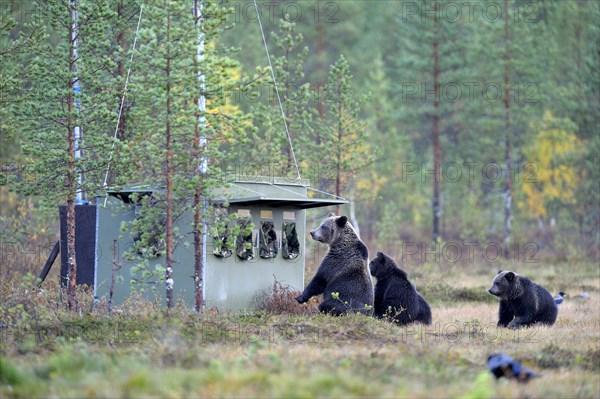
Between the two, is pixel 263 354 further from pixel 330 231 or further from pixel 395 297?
pixel 395 297

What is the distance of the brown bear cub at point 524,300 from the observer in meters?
16.9

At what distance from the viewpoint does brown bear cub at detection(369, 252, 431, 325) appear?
52.9 ft

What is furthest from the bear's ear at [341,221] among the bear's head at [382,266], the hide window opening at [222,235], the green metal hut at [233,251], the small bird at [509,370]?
the small bird at [509,370]

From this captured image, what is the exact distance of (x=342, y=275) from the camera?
1584cm

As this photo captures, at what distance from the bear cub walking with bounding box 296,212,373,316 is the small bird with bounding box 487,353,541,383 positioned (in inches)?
207

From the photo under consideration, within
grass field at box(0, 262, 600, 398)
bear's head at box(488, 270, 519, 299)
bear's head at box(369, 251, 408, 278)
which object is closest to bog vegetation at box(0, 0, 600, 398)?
grass field at box(0, 262, 600, 398)

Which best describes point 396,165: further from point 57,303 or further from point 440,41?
point 57,303

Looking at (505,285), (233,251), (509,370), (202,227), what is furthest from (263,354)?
(505,285)

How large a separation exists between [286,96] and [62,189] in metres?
12.6

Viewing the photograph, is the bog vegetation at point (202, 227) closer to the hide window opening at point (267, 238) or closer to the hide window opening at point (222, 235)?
the hide window opening at point (222, 235)

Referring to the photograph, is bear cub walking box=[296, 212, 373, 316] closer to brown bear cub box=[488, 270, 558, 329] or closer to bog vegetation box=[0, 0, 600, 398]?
bog vegetation box=[0, 0, 600, 398]

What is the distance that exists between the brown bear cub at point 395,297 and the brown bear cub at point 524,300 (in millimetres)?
1558

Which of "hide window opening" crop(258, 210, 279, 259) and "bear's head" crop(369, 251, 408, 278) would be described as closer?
"bear's head" crop(369, 251, 408, 278)

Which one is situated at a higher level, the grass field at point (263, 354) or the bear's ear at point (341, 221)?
the bear's ear at point (341, 221)
